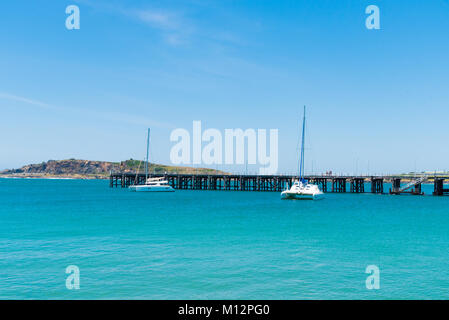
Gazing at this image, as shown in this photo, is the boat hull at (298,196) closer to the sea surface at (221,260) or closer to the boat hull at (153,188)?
the sea surface at (221,260)

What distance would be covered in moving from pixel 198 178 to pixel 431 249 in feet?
339

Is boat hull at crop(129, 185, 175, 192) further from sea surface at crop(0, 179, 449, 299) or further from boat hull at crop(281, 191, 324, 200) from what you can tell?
sea surface at crop(0, 179, 449, 299)

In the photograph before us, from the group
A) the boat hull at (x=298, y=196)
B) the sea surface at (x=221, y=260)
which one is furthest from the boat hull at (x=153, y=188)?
the sea surface at (x=221, y=260)

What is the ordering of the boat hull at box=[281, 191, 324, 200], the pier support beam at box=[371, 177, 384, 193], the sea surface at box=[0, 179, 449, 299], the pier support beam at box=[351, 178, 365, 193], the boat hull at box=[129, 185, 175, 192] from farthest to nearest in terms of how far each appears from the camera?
the boat hull at box=[129, 185, 175, 192], the pier support beam at box=[351, 178, 365, 193], the pier support beam at box=[371, 177, 384, 193], the boat hull at box=[281, 191, 324, 200], the sea surface at box=[0, 179, 449, 299]

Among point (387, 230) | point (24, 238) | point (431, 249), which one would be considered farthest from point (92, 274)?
point (387, 230)

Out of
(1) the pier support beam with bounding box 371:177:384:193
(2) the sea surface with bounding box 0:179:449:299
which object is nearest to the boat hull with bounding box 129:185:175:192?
(1) the pier support beam with bounding box 371:177:384:193

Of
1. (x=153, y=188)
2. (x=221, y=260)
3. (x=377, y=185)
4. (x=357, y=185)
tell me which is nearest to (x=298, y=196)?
(x=357, y=185)

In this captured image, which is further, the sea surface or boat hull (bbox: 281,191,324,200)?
boat hull (bbox: 281,191,324,200)

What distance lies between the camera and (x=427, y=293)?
16109 millimetres

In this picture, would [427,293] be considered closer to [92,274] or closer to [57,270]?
[92,274]

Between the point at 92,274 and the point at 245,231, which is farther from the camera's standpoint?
the point at 245,231

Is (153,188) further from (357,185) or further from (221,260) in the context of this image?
(221,260)
